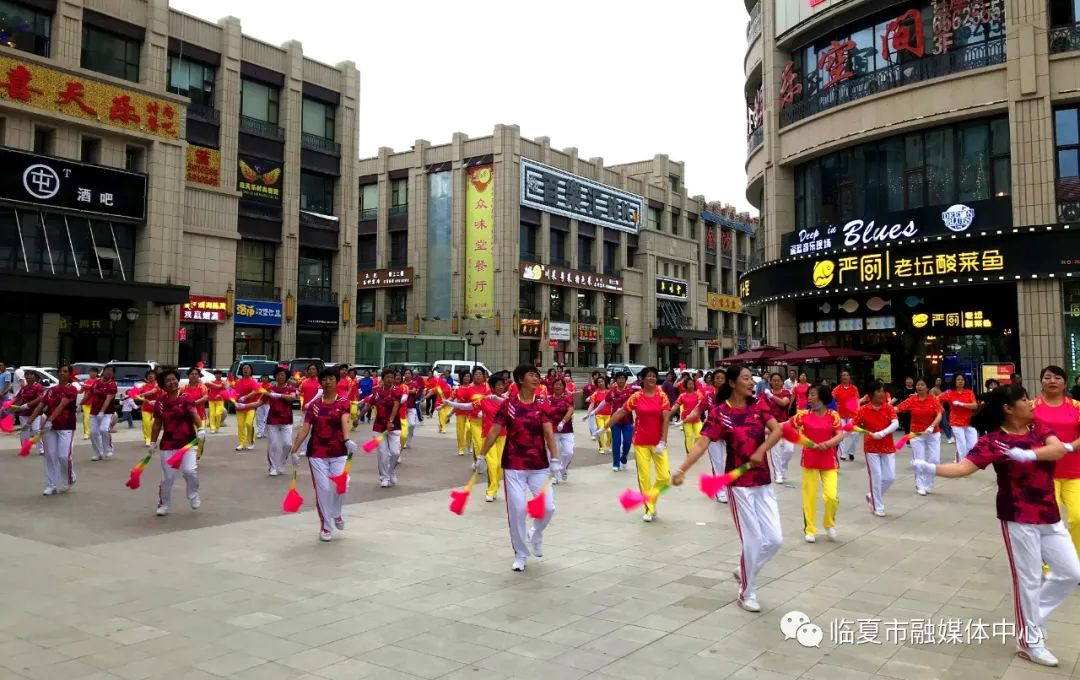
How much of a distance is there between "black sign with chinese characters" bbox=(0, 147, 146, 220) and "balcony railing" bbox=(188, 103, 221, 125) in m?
4.87

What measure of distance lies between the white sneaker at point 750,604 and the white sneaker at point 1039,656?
69.2 inches

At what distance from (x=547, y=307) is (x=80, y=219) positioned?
92.0 feet

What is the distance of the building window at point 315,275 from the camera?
1610 inches

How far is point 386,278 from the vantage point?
53.7m

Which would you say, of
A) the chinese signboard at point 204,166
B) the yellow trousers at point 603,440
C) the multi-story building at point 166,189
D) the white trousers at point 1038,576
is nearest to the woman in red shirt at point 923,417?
the white trousers at point 1038,576

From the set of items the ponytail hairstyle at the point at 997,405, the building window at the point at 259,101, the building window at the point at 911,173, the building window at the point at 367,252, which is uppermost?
the building window at the point at 259,101

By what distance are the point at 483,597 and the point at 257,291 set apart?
3508 centimetres

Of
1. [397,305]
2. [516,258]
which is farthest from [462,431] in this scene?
[397,305]

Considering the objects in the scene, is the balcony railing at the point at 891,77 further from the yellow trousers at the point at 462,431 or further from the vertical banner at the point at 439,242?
the vertical banner at the point at 439,242

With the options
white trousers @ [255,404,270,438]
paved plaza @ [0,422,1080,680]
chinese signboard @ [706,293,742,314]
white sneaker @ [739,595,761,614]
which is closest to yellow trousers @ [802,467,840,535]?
paved plaza @ [0,422,1080,680]

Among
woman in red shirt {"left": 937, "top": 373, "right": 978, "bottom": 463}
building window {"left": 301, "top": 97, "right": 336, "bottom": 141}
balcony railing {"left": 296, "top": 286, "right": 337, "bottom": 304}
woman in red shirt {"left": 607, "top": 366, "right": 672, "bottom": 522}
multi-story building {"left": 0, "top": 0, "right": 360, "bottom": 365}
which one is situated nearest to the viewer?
woman in red shirt {"left": 607, "top": 366, "right": 672, "bottom": 522}

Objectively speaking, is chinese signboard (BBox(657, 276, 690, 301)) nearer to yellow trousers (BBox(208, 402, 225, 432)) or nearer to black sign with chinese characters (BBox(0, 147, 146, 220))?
black sign with chinese characters (BBox(0, 147, 146, 220))

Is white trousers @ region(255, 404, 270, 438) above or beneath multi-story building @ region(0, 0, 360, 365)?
beneath

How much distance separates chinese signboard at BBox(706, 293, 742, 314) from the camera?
68.8 m
